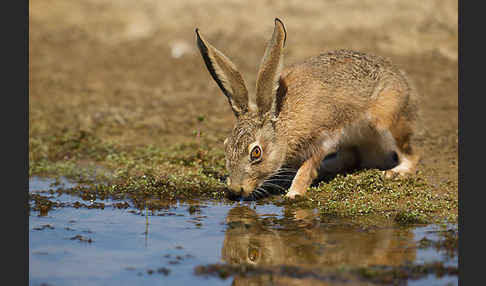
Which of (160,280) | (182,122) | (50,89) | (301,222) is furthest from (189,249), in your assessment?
(50,89)

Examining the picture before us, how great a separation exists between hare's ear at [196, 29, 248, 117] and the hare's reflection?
54.7 inches

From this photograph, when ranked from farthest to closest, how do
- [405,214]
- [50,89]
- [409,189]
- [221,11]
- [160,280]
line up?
[221,11] → [50,89] → [409,189] → [405,214] → [160,280]

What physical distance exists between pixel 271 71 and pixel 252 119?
550 millimetres

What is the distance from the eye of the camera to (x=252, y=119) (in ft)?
22.3

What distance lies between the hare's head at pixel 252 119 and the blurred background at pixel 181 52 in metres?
2.74

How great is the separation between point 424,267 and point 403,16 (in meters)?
10.9

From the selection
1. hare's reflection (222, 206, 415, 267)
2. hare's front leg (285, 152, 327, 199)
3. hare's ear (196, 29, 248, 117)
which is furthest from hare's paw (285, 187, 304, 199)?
hare's ear (196, 29, 248, 117)

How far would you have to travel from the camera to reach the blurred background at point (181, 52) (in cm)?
1073

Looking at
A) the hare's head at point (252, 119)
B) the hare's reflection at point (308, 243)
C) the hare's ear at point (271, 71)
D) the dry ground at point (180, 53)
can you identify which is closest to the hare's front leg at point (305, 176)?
the hare's head at point (252, 119)

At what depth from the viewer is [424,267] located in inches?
175

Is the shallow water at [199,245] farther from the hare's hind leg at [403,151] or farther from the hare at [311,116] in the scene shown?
the hare's hind leg at [403,151]

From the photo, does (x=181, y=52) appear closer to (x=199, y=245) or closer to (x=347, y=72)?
(x=347, y=72)

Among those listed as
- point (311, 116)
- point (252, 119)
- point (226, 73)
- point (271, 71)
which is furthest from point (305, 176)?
point (226, 73)

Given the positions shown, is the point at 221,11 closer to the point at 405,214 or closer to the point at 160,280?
the point at 405,214
